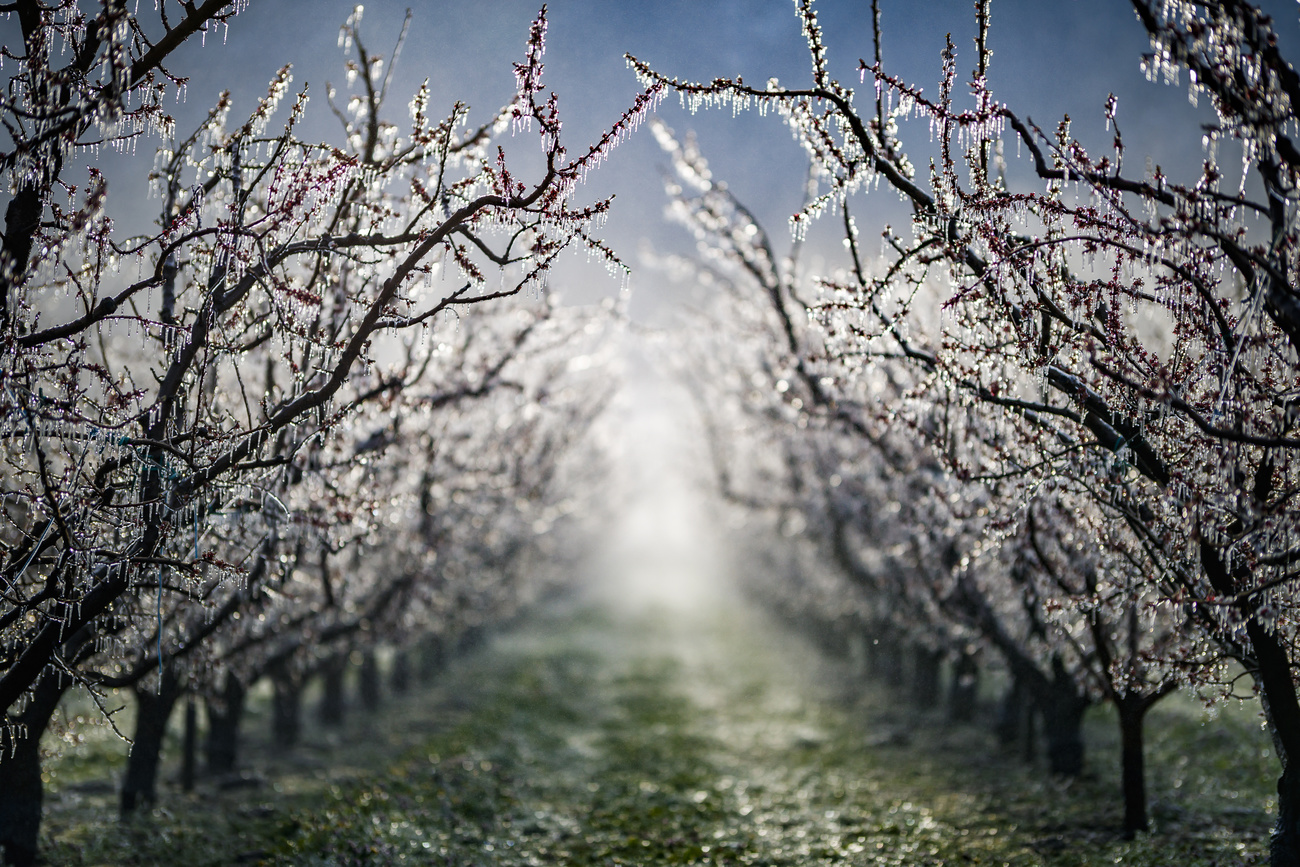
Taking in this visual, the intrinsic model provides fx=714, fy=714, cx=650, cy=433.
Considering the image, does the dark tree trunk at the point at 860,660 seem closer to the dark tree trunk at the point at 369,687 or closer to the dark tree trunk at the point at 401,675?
the dark tree trunk at the point at 401,675

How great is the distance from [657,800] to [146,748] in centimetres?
678

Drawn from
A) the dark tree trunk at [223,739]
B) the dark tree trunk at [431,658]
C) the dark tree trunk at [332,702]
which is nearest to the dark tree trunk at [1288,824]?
the dark tree trunk at [223,739]

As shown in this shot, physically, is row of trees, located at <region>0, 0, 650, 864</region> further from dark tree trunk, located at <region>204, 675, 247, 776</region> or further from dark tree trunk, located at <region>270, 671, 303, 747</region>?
dark tree trunk, located at <region>270, 671, 303, 747</region>

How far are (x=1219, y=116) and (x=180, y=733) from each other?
17.9 m

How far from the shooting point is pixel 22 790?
21.5 ft

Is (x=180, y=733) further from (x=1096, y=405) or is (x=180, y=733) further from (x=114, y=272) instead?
(x=1096, y=405)

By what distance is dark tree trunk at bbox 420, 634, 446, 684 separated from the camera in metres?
20.2

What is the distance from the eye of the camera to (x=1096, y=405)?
17.3 ft

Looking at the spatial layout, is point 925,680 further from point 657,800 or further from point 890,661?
point 657,800

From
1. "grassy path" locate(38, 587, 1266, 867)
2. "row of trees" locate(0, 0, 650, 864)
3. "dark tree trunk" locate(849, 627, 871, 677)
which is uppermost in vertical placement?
"row of trees" locate(0, 0, 650, 864)

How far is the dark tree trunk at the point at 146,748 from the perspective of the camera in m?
8.66

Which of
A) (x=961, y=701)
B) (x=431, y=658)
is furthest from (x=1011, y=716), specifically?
(x=431, y=658)

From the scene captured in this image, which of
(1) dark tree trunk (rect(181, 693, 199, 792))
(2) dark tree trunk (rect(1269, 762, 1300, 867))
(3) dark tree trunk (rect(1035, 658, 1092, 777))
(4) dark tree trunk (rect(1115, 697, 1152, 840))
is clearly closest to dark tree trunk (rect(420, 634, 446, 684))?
(1) dark tree trunk (rect(181, 693, 199, 792))

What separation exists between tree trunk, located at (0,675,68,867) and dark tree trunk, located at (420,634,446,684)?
13.5m
